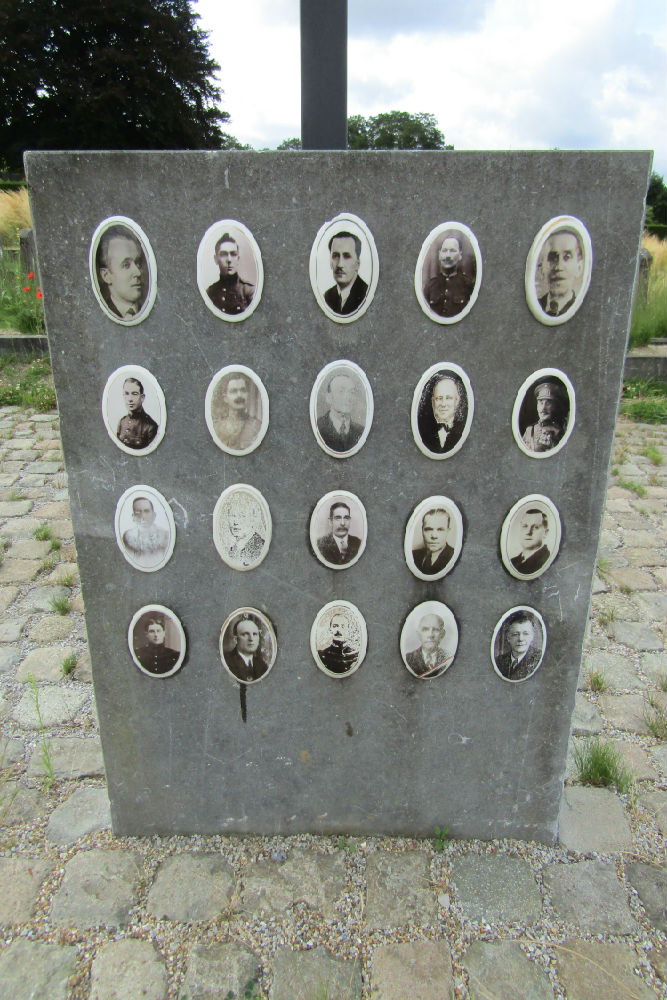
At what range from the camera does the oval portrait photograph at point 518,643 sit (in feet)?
6.06

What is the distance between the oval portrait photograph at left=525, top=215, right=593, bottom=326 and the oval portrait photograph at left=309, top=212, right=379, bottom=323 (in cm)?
36

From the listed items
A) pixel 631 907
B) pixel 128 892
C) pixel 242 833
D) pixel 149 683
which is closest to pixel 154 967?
pixel 128 892

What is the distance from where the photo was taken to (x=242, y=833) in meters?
2.08

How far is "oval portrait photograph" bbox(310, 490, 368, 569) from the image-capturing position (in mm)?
1725

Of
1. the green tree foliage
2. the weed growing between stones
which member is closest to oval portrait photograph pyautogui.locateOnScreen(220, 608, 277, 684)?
the weed growing between stones

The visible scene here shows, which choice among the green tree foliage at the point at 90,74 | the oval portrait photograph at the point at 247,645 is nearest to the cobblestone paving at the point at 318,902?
the oval portrait photograph at the point at 247,645

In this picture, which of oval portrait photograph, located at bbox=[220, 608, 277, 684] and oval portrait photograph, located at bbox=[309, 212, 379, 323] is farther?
oval portrait photograph, located at bbox=[220, 608, 277, 684]

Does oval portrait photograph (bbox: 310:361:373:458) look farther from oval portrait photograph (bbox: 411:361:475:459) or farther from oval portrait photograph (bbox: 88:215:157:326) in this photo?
oval portrait photograph (bbox: 88:215:157:326)

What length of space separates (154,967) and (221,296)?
1.65 metres

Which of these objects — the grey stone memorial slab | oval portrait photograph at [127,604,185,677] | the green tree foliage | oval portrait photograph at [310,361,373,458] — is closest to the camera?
the grey stone memorial slab

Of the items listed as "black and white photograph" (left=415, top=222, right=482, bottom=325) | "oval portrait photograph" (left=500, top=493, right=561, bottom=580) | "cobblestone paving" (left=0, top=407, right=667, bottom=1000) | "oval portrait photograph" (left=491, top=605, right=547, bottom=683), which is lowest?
"cobblestone paving" (left=0, top=407, right=667, bottom=1000)

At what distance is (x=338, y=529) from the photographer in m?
1.75

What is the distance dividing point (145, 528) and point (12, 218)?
13.3 meters

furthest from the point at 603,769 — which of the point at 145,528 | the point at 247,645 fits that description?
the point at 145,528
